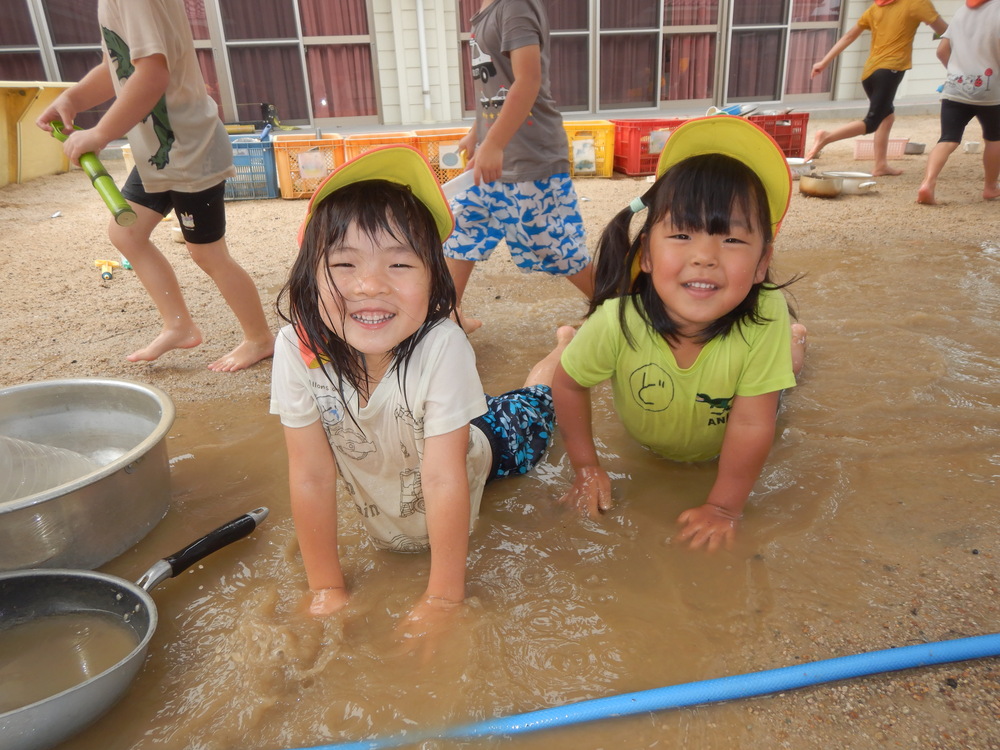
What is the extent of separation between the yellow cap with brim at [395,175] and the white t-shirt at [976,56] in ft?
16.2

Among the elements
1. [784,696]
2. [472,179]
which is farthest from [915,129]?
[784,696]

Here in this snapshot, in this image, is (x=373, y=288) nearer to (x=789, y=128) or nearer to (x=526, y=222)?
(x=526, y=222)

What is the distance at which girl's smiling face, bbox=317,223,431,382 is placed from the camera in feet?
4.19

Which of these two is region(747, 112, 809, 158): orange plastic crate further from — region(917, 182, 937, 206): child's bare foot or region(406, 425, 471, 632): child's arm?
region(406, 425, 471, 632): child's arm

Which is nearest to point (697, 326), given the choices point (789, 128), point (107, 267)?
point (107, 267)

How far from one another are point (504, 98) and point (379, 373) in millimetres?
1584

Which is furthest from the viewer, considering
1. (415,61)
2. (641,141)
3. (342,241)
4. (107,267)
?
(415,61)

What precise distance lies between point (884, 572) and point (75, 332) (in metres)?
3.20

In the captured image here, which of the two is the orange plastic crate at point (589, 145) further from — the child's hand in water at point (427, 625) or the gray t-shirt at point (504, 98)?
the child's hand in water at point (427, 625)

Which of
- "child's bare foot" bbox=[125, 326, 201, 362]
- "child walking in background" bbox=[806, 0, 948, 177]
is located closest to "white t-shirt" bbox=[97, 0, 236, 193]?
"child's bare foot" bbox=[125, 326, 201, 362]

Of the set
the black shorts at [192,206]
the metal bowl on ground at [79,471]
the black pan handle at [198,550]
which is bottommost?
the black pan handle at [198,550]

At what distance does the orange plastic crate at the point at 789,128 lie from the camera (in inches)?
256

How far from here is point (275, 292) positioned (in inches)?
142

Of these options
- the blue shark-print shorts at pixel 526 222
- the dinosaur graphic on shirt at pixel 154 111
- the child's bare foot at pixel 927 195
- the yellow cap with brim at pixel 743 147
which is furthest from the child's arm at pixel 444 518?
the child's bare foot at pixel 927 195
